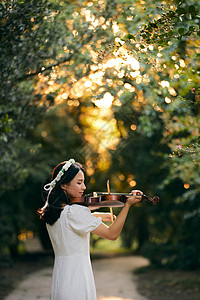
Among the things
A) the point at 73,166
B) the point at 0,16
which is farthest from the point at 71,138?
the point at 73,166

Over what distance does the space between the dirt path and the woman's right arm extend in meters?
6.59

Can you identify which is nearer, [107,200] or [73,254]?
[73,254]

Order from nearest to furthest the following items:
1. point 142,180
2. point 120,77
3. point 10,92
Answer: point 120,77 → point 10,92 → point 142,180

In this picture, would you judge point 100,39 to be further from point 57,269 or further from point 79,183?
point 57,269

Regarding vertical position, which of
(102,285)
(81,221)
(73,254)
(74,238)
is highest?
(81,221)

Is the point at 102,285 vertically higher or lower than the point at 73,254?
lower

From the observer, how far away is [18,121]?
26.2 feet

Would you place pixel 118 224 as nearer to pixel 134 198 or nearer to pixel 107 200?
pixel 134 198

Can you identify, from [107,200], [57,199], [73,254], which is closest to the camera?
[73,254]

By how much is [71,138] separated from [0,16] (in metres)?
10.9

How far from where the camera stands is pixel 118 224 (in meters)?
3.21

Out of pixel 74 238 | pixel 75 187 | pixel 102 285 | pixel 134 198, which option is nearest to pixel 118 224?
pixel 134 198

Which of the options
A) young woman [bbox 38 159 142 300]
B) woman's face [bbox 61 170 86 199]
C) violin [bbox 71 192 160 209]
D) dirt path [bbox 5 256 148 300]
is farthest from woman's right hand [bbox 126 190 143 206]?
dirt path [bbox 5 256 148 300]

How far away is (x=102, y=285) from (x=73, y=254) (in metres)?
8.56
